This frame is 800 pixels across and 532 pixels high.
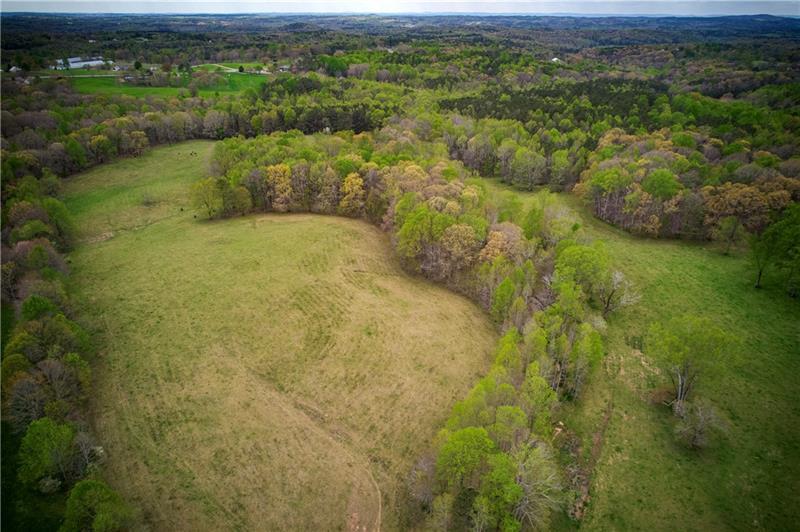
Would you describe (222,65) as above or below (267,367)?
above

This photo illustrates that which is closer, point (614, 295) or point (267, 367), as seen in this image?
point (267, 367)

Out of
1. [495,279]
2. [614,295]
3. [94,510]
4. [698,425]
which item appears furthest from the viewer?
[614,295]

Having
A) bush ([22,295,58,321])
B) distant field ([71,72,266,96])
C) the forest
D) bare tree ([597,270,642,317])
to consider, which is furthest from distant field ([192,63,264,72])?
bare tree ([597,270,642,317])

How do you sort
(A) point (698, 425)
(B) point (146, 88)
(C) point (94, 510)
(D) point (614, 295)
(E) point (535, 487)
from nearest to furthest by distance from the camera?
1. (C) point (94, 510)
2. (E) point (535, 487)
3. (A) point (698, 425)
4. (D) point (614, 295)
5. (B) point (146, 88)

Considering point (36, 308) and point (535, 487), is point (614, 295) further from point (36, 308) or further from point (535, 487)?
point (36, 308)

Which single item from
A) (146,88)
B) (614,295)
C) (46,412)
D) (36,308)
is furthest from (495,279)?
(146,88)

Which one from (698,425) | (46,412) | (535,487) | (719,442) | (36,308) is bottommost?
(719,442)

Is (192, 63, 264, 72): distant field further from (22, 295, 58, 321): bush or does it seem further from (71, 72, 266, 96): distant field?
(22, 295, 58, 321): bush

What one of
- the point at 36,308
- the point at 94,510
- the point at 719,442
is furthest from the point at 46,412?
the point at 719,442
